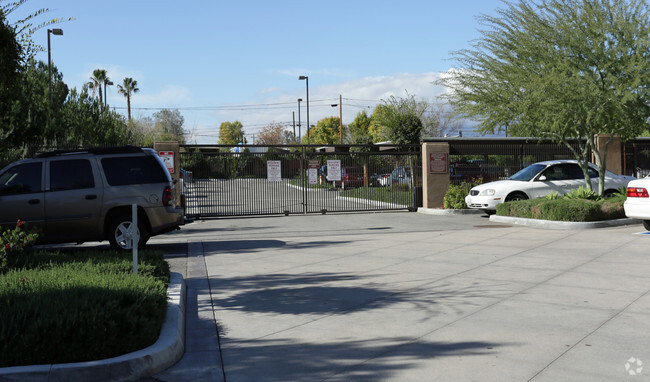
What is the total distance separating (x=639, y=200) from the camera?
43.0ft

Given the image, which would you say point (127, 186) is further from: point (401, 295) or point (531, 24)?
point (531, 24)

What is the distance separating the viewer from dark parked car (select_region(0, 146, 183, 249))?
1178 cm

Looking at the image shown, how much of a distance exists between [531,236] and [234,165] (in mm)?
11087

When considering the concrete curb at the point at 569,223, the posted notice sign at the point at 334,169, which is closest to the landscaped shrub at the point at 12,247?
the concrete curb at the point at 569,223

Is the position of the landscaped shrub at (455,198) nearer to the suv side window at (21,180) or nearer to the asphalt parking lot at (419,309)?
the asphalt parking lot at (419,309)

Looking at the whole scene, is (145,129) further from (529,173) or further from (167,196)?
(167,196)

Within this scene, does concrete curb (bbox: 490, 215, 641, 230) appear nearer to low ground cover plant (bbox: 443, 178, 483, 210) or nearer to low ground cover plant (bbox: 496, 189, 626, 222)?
low ground cover plant (bbox: 496, 189, 626, 222)

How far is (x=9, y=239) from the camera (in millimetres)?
7988

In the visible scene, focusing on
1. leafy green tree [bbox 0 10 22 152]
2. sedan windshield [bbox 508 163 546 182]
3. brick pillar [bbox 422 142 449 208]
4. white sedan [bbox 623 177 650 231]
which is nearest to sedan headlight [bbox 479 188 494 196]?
sedan windshield [bbox 508 163 546 182]

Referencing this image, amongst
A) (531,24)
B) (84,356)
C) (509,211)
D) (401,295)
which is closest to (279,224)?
(509,211)

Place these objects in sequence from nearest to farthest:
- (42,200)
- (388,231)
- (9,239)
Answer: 1. (9,239)
2. (42,200)
3. (388,231)

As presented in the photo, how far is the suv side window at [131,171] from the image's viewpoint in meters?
12.1

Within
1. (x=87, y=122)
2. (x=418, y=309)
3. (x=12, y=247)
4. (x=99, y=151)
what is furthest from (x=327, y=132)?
(x=418, y=309)

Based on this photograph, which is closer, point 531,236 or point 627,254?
point 627,254
